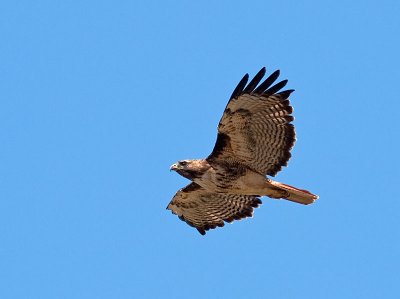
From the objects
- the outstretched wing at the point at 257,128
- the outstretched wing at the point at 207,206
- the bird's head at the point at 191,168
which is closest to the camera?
the outstretched wing at the point at 257,128

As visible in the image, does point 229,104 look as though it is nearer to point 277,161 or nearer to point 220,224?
point 277,161

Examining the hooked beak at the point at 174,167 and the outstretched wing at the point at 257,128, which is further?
the hooked beak at the point at 174,167

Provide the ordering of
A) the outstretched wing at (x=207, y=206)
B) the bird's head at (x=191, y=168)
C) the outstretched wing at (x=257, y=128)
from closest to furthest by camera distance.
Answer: the outstretched wing at (x=257, y=128) < the bird's head at (x=191, y=168) < the outstretched wing at (x=207, y=206)

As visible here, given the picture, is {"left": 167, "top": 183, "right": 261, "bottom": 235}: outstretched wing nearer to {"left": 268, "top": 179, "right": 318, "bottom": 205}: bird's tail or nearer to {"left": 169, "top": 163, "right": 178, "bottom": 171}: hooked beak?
{"left": 169, "top": 163, "right": 178, "bottom": 171}: hooked beak

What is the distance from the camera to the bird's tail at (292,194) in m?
17.8

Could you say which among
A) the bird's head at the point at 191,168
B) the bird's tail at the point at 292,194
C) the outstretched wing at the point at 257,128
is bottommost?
the bird's tail at the point at 292,194

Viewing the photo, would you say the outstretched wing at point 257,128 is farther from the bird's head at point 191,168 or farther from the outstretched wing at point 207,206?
the outstretched wing at point 207,206

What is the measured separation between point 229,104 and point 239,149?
2.94 ft

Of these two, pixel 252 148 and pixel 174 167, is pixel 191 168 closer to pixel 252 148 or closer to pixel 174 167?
pixel 174 167

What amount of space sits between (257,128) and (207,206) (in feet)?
8.13

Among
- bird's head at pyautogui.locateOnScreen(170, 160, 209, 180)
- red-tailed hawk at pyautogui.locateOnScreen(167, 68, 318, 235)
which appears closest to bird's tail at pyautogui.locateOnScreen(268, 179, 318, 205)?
red-tailed hawk at pyautogui.locateOnScreen(167, 68, 318, 235)

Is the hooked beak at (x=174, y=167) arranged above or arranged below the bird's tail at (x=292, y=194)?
above

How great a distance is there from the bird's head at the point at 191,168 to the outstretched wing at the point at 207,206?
1.22 meters

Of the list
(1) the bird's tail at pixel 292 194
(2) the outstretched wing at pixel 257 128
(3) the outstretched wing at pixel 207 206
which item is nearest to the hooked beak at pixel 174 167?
(2) the outstretched wing at pixel 257 128
